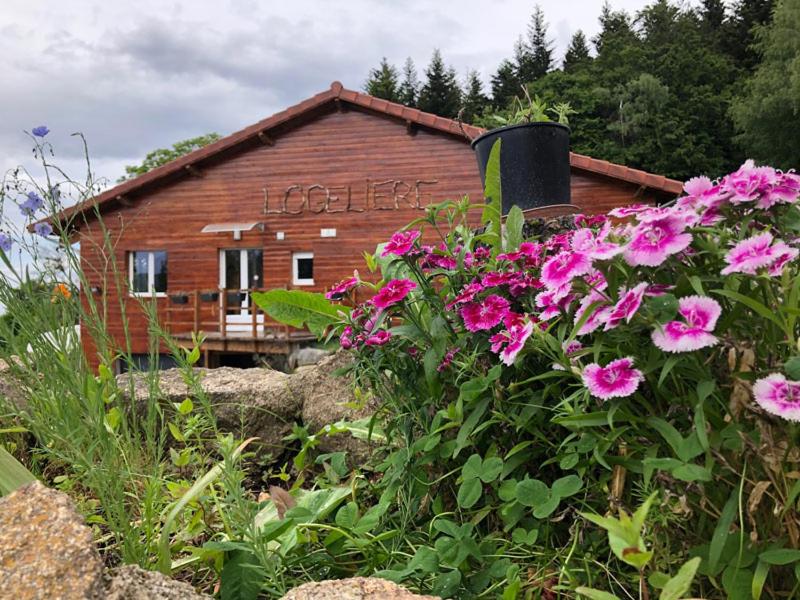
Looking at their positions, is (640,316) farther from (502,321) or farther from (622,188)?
(622,188)

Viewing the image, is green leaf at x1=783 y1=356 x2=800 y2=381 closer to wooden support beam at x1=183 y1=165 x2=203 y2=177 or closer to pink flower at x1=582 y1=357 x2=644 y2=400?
pink flower at x1=582 y1=357 x2=644 y2=400

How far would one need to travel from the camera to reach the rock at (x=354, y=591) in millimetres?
1137

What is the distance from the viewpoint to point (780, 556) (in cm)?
113

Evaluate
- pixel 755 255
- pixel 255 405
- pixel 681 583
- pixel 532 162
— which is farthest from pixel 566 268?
pixel 532 162

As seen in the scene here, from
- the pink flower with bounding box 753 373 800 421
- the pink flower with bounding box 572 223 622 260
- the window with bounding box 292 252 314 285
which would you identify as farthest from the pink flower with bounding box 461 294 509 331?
the window with bounding box 292 252 314 285

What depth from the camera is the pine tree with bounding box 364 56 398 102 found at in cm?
3888

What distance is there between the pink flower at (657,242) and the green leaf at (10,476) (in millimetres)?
1384

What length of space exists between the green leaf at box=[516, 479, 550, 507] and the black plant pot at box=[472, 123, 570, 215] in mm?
2363

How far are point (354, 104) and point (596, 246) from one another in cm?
1357

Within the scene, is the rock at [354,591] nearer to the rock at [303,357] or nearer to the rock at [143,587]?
the rock at [143,587]

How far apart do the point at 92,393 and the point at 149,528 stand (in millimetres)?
341

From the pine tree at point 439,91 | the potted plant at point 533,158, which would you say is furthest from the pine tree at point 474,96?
the potted plant at point 533,158

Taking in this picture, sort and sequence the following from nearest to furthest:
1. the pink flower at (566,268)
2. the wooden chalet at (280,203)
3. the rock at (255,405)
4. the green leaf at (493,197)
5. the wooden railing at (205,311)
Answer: the pink flower at (566,268) < the green leaf at (493,197) < the rock at (255,405) < the wooden chalet at (280,203) < the wooden railing at (205,311)

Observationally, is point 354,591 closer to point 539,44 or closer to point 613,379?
point 613,379
